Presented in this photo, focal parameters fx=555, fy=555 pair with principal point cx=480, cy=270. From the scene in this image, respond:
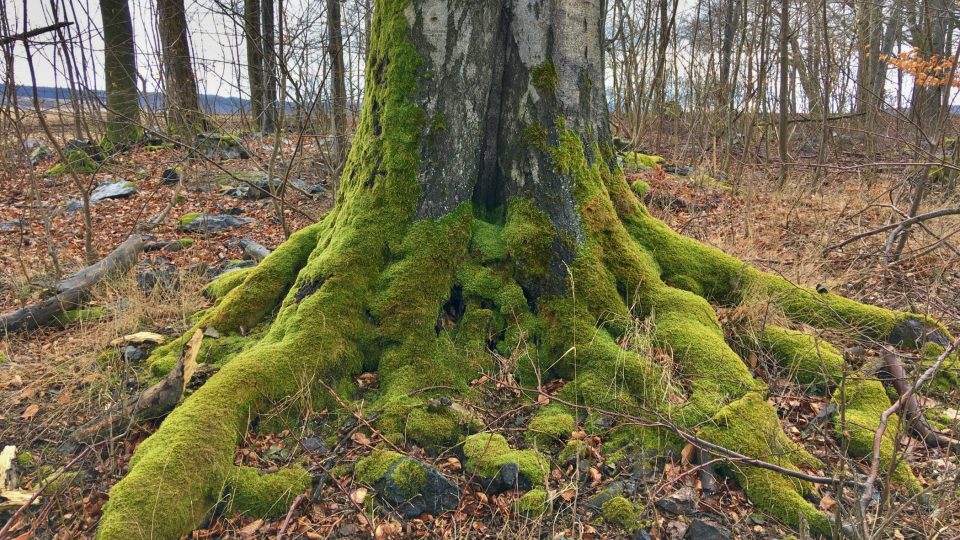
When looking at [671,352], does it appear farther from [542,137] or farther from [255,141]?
[255,141]

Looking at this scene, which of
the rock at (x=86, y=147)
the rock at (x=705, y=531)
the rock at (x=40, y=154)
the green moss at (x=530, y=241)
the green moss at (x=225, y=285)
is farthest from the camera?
the rock at (x=40, y=154)

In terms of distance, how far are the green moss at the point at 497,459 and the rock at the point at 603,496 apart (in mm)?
263

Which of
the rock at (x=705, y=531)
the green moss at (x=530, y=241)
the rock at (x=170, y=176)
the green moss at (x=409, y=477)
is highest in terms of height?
the rock at (x=170, y=176)

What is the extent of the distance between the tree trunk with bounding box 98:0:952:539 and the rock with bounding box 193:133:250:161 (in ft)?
28.4

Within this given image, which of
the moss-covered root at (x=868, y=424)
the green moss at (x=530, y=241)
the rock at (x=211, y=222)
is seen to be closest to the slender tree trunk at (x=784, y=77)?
the moss-covered root at (x=868, y=424)

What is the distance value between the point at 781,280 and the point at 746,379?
141cm

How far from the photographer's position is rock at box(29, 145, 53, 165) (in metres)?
11.7

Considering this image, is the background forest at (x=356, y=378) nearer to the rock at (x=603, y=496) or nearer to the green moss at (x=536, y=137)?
the rock at (x=603, y=496)

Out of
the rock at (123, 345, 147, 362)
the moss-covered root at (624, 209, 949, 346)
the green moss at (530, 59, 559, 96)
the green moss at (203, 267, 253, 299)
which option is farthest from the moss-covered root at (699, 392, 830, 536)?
the green moss at (203, 267, 253, 299)

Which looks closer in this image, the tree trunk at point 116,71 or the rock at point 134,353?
the rock at point 134,353

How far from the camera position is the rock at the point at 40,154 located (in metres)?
11.7

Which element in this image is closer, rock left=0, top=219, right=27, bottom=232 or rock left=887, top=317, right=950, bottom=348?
rock left=887, top=317, right=950, bottom=348

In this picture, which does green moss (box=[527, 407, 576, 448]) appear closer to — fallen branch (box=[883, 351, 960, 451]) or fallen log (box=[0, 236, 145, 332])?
fallen branch (box=[883, 351, 960, 451])

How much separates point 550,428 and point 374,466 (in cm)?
100
